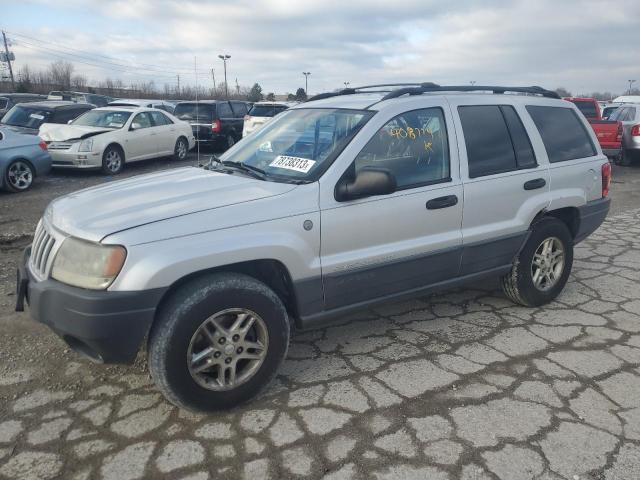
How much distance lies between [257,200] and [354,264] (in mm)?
754

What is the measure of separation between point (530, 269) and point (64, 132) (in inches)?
396

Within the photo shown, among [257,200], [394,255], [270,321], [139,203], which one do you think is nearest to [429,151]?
[394,255]

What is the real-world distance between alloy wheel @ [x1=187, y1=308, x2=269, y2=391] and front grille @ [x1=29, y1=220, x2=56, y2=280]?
A: 92 cm

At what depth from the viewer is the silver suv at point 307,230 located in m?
2.72

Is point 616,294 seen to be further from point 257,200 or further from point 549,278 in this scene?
point 257,200

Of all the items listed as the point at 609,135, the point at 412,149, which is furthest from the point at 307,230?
the point at 609,135

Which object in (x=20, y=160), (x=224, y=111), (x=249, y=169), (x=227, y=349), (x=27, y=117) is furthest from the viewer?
(x=224, y=111)

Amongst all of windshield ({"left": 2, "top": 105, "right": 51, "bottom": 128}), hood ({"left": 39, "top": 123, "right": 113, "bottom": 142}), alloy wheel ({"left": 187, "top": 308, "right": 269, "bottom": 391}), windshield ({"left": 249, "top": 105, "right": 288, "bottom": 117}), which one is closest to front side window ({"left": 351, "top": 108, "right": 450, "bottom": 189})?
alloy wheel ({"left": 187, "top": 308, "right": 269, "bottom": 391})

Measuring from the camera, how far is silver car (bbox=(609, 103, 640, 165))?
43.9 ft

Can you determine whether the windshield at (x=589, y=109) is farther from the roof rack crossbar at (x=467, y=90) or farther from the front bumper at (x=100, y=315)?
the front bumper at (x=100, y=315)

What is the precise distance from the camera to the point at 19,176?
9125mm

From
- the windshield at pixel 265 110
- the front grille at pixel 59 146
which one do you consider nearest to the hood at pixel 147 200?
the front grille at pixel 59 146

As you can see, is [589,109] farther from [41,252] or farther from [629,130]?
[41,252]

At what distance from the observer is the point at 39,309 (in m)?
2.82
